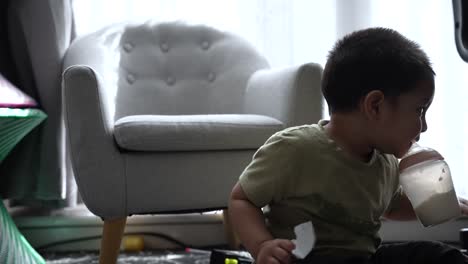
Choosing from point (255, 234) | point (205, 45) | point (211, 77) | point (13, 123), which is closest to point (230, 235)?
point (211, 77)

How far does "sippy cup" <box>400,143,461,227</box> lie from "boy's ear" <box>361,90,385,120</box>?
0.13m

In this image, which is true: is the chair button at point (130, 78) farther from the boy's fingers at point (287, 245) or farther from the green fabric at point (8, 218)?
the boy's fingers at point (287, 245)

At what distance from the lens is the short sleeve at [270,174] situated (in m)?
0.94

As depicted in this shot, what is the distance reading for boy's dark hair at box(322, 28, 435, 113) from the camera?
929 millimetres

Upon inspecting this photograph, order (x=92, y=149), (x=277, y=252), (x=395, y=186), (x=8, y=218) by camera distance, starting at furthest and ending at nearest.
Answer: (x=8, y=218) < (x=92, y=149) < (x=395, y=186) < (x=277, y=252)

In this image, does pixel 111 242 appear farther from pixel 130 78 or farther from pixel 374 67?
pixel 374 67

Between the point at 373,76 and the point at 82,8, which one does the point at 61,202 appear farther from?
the point at 373,76

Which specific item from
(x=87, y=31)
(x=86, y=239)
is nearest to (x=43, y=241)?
(x=86, y=239)

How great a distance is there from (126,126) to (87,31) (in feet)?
2.88

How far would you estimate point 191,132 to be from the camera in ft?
5.08

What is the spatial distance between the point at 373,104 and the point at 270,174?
0.63 feet

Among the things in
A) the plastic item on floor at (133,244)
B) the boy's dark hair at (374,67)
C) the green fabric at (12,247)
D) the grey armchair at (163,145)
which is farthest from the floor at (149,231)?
the boy's dark hair at (374,67)

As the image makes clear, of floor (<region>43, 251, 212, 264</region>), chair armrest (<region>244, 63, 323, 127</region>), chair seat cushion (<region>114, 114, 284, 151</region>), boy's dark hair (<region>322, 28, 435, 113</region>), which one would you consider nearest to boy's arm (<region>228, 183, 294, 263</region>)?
boy's dark hair (<region>322, 28, 435, 113</region>)

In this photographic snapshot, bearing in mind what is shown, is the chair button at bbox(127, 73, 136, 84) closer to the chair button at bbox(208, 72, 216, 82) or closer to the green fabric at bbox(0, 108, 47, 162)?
the chair button at bbox(208, 72, 216, 82)
